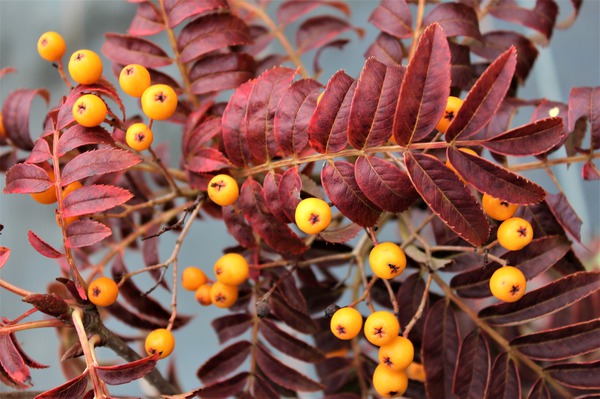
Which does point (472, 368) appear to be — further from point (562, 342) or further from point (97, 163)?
point (97, 163)

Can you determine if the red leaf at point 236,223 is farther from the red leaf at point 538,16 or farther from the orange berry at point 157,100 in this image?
the red leaf at point 538,16

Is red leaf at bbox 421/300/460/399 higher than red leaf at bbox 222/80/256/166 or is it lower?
lower

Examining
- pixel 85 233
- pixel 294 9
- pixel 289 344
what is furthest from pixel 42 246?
pixel 294 9

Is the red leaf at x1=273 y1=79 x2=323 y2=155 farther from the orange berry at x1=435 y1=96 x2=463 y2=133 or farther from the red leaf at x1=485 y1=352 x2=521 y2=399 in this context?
the red leaf at x1=485 y1=352 x2=521 y2=399

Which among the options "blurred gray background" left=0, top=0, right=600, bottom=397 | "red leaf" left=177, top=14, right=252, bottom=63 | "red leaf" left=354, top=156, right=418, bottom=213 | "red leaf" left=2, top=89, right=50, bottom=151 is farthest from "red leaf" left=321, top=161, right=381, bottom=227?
"blurred gray background" left=0, top=0, right=600, bottom=397

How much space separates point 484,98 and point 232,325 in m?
0.34

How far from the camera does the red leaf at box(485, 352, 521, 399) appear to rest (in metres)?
0.49

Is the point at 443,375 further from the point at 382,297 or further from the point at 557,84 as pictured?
the point at 557,84

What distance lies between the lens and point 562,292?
0.48 m

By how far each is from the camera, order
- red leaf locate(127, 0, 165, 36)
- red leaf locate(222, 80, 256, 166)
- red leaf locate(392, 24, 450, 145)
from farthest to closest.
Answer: red leaf locate(127, 0, 165, 36) < red leaf locate(222, 80, 256, 166) < red leaf locate(392, 24, 450, 145)

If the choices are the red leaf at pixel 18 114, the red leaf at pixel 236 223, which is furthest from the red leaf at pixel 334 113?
the red leaf at pixel 18 114

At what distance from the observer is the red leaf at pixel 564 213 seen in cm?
49

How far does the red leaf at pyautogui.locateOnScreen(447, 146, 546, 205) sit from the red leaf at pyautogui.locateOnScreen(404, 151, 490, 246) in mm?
14

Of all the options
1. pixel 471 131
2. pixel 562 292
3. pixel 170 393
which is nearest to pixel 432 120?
pixel 471 131
